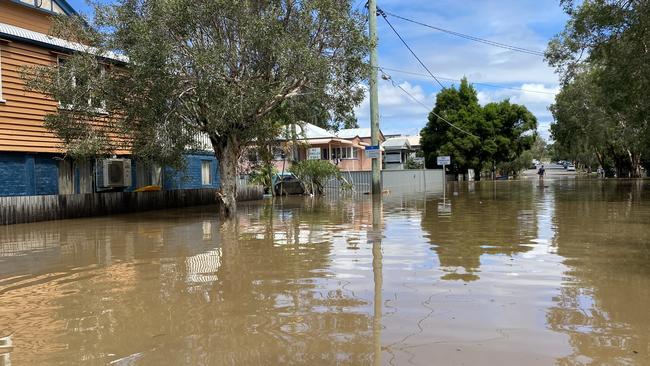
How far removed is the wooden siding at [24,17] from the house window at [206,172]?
30.9 feet

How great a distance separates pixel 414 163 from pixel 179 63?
46.4m

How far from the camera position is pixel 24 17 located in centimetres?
1956

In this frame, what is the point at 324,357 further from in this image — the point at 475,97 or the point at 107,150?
the point at 475,97

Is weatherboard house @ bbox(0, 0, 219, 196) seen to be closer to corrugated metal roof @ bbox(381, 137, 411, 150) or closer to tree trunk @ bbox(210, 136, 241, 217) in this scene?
tree trunk @ bbox(210, 136, 241, 217)

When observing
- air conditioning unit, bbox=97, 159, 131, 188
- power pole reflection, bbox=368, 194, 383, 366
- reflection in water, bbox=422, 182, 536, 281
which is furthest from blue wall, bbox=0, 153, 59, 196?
reflection in water, bbox=422, 182, 536, 281

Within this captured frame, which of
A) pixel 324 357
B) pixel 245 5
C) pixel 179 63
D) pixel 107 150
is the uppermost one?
pixel 245 5

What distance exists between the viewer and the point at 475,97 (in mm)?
59562

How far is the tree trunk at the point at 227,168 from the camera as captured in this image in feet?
55.6

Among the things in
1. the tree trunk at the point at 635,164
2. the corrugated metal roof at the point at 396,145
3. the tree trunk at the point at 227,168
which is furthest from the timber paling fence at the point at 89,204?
the tree trunk at the point at 635,164

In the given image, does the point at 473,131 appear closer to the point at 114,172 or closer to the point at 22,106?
the point at 114,172

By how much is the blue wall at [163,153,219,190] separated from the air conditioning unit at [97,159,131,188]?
3.81m

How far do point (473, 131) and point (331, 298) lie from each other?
52.7 m

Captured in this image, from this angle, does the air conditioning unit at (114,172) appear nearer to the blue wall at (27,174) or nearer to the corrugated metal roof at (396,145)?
the blue wall at (27,174)

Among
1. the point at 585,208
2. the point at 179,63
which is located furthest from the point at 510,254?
the point at 585,208
